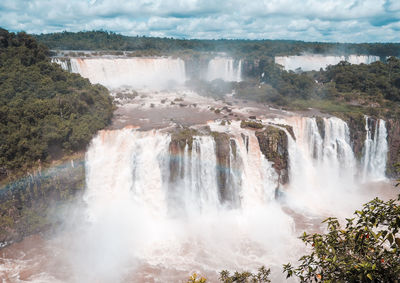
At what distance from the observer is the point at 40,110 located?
18281mm

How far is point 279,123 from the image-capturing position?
2130 centimetres

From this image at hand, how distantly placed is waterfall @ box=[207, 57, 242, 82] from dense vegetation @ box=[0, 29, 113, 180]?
21.9m

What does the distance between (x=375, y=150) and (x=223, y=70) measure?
2647cm

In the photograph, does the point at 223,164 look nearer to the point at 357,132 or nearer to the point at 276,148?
the point at 276,148

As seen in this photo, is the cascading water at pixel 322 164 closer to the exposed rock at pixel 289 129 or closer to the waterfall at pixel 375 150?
the exposed rock at pixel 289 129

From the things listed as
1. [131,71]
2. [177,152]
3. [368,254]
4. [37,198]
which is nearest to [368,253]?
[368,254]

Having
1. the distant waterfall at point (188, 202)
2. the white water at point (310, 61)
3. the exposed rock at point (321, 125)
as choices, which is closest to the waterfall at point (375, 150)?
the exposed rock at point (321, 125)

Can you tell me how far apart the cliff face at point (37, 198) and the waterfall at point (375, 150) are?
20108 mm

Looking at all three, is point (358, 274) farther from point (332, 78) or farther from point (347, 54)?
point (347, 54)

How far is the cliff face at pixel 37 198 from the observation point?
49.3ft

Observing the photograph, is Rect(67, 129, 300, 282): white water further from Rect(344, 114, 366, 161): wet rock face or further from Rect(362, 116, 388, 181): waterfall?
Rect(362, 116, 388, 181): waterfall

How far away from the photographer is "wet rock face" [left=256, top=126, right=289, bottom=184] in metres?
18.4

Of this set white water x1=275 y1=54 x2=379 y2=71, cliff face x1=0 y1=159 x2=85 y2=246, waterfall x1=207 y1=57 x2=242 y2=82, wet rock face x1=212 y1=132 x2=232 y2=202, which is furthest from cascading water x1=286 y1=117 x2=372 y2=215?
white water x1=275 y1=54 x2=379 y2=71

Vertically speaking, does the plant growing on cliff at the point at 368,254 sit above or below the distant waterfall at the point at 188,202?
above
